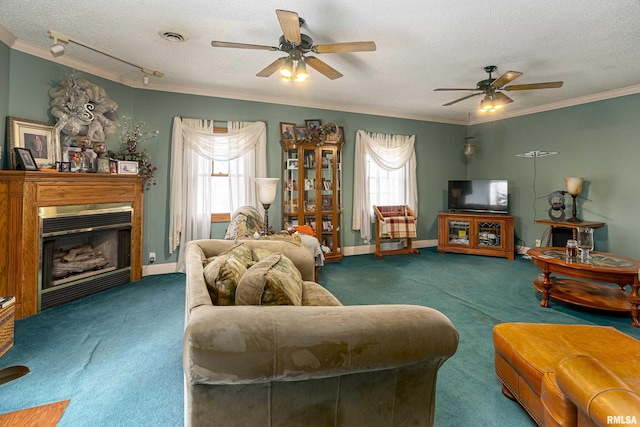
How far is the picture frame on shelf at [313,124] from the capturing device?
494cm

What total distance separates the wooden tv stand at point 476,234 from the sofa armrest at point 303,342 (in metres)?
Result: 4.95

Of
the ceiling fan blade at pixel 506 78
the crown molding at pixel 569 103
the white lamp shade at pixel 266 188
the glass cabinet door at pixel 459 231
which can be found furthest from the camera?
the glass cabinet door at pixel 459 231

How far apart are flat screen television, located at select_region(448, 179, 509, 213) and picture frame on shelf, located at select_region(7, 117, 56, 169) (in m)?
6.06

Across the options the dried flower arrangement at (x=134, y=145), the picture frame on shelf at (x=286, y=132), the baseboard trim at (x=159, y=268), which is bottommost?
the baseboard trim at (x=159, y=268)

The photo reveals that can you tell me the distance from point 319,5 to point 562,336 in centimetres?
275

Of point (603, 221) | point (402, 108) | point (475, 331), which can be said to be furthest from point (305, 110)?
point (603, 221)

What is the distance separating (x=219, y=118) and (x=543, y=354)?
442 cm

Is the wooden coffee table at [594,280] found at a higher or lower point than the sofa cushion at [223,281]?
lower

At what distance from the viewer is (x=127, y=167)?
11.9 ft

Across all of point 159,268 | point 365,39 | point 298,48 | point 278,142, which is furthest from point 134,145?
point 365,39

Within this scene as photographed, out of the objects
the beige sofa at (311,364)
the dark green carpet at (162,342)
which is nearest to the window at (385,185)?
the dark green carpet at (162,342)

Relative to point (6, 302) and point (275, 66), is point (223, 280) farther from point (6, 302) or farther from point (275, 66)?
point (275, 66)

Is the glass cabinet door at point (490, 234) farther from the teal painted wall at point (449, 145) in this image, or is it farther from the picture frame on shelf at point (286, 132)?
the picture frame on shelf at point (286, 132)

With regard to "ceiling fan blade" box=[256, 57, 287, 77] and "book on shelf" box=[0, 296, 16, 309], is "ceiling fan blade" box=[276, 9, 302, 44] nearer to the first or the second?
"ceiling fan blade" box=[256, 57, 287, 77]
